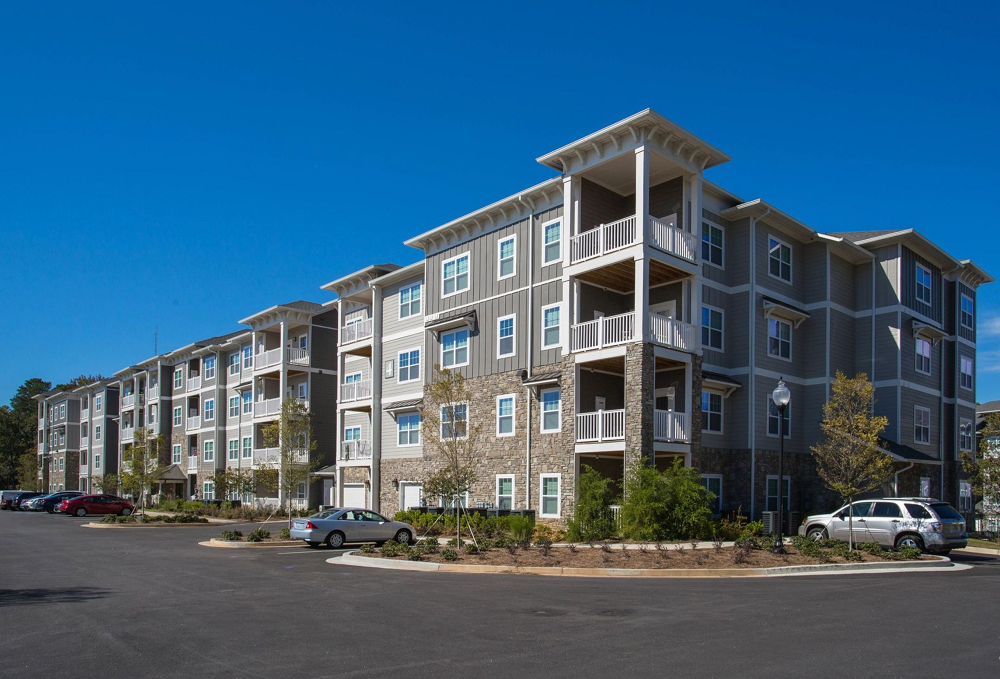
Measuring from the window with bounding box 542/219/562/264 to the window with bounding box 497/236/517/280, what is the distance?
5.82 ft

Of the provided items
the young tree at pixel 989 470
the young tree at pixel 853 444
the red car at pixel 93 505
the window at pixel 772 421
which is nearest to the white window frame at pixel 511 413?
the window at pixel 772 421

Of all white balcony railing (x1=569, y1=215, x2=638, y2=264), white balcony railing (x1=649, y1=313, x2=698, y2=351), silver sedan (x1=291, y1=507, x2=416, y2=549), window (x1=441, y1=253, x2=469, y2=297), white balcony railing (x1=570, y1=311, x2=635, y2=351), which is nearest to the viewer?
silver sedan (x1=291, y1=507, x2=416, y2=549)

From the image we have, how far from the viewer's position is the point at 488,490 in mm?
32531

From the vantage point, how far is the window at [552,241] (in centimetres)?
3083

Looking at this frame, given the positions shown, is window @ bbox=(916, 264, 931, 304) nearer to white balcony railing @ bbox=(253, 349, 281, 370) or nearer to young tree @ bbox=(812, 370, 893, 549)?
young tree @ bbox=(812, 370, 893, 549)

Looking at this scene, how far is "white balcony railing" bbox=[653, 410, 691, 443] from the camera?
2702 cm

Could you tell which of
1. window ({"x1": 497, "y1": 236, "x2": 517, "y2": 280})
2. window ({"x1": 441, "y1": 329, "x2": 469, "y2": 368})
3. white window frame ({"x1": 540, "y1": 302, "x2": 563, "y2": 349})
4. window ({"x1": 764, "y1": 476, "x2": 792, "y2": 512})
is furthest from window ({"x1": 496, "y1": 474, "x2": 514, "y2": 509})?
window ({"x1": 764, "y1": 476, "x2": 792, "y2": 512})

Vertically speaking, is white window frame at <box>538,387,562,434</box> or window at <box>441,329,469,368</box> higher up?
window at <box>441,329,469,368</box>

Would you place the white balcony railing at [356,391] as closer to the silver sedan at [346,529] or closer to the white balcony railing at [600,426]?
the silver sedan at [346,529]

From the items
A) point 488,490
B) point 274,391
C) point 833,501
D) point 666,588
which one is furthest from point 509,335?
point 274,391

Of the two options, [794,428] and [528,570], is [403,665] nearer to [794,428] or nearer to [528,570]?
[528,570]

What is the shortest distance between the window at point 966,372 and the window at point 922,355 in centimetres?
364

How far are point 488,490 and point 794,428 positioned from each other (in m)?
12.8

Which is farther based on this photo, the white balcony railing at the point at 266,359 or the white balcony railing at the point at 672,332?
the white balcony railing at the point at 266,359
